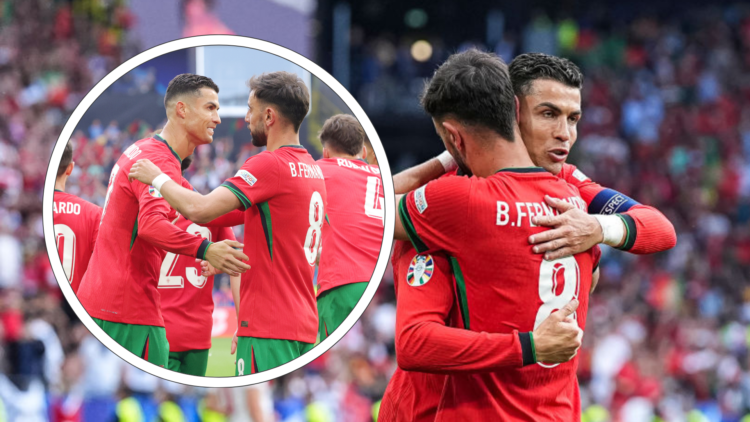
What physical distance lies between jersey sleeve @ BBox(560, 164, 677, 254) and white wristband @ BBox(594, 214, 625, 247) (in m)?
0.03

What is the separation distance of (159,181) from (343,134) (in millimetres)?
469

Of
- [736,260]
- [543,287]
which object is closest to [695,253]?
[736,260]

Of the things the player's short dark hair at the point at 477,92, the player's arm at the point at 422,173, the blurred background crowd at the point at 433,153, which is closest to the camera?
the player's short dark hair at the point at 477,92

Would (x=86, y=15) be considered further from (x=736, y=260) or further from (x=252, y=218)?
(x=252, y=218)

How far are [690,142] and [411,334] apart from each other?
1481 cm

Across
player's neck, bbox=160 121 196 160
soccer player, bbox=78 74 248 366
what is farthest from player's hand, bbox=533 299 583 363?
player's neck, bbox=160 121 196 160

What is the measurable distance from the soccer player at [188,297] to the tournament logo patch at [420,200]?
57 centimetres

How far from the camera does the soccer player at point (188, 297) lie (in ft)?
6.53

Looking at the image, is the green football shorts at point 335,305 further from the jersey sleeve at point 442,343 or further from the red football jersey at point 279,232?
the jersey sleeve at point 442,343

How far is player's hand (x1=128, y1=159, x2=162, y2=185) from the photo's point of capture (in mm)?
1967

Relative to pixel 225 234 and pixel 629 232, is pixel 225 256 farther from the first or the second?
pixel 629 232

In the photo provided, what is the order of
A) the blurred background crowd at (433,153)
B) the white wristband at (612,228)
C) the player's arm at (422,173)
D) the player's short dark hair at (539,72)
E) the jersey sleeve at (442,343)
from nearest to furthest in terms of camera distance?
the jersey sleeve at (442,343), the white wristband at (612,228), the player's short dark hair at (539,72), the player's arm at (422,173), the blurred background crowd at (433,153)

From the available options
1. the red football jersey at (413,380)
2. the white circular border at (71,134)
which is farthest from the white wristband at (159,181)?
the red football jersey at (413,380)

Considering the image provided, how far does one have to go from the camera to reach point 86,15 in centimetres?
1523
